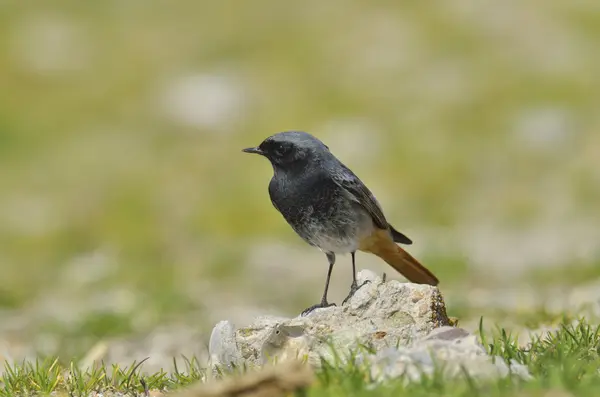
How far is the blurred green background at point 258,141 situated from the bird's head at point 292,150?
5.73 m

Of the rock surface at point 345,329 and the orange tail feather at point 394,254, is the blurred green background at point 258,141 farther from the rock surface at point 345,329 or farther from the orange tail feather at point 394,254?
the rock surface at point 345,329

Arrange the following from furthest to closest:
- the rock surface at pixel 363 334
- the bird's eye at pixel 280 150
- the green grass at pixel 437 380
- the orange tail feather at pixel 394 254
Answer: the orange tail feather at pixel 394 254
the bird's eye at pixel 280 150
the rock surface at pixel 363 334
the green grass at pixel 437 380

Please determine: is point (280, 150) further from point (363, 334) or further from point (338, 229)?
point (363, 334)

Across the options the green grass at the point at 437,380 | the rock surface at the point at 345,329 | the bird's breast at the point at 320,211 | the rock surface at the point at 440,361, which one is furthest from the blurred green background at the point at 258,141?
the rock surface at the point at 440,361

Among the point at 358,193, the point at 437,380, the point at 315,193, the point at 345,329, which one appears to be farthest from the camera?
the point at 358,193

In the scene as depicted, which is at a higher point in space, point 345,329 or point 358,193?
point 358,193

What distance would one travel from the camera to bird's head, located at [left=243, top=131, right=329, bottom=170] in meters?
8.77

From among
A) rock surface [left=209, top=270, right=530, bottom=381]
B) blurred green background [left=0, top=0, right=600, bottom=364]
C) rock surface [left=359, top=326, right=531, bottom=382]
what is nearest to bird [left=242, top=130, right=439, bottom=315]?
rock surface [left=209, top=270, right=530, bottom=381]

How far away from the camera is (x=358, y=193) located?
9094mm

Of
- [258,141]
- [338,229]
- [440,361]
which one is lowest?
[440,361]

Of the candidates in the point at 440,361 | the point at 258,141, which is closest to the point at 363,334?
the point at 440,361

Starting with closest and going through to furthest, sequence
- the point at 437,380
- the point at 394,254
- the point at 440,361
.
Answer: the point at 437,380 → the point at 440,361 → the point at 394,254

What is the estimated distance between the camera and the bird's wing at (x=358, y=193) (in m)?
8.91

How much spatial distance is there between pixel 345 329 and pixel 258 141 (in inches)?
690
